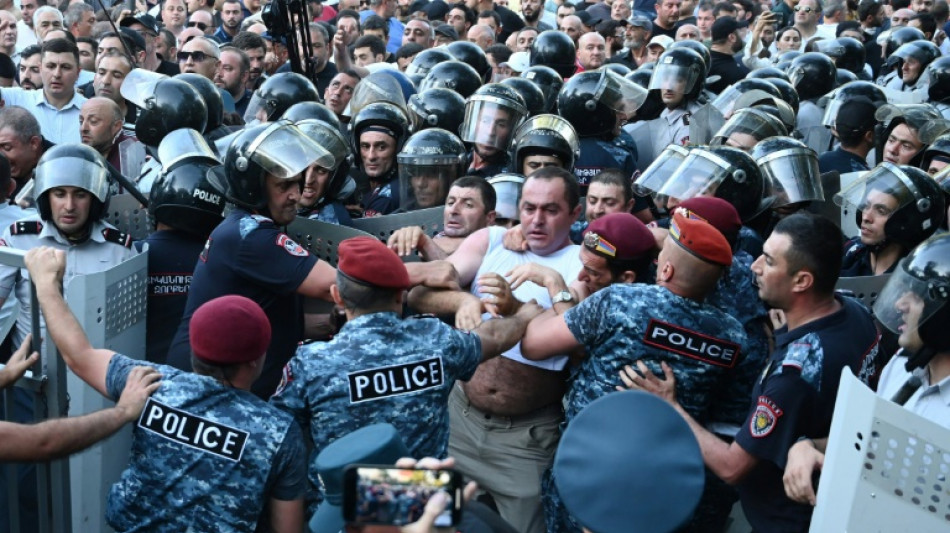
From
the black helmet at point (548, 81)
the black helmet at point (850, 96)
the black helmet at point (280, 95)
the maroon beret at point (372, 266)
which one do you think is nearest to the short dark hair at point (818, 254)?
the maroon beret at point (372, 266)

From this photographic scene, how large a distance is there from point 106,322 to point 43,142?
3207 mm

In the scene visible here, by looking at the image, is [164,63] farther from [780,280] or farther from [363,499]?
[363,499]

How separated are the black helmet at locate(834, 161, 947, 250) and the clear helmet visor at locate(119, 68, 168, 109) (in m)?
4.17

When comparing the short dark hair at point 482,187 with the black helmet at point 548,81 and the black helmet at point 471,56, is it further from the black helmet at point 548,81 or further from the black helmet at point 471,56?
the black helmet at point 471,56

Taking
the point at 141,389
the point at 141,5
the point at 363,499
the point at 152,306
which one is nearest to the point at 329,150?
the point at 152,306

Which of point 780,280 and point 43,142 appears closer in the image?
point 780,280

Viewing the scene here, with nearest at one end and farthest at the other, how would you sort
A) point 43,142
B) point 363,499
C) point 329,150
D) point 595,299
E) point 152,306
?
point 363,499 < point 595,299 < point 152,306 < point 329,150 < point 43,142

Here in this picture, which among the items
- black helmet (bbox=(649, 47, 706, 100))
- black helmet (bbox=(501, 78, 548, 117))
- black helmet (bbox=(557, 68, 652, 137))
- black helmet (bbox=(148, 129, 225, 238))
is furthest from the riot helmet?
black helmet (bbox=(148, 129, 225, 238))

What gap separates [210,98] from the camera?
23.9 feet

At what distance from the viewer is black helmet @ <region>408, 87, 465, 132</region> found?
7754 mm

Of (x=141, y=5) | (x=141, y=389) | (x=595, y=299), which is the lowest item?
(x=141, y=5)

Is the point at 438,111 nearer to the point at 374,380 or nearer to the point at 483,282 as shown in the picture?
the point at 483,282

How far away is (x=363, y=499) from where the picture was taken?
7.43 feet

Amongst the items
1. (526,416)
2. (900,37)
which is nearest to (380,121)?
(526,416)
